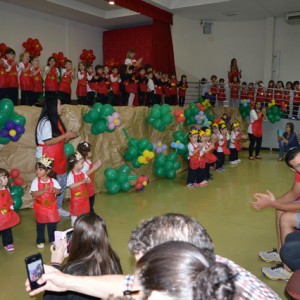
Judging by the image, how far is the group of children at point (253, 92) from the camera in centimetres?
985

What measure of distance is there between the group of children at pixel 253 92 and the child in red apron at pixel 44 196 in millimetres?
→ 7359

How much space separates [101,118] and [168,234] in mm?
4174

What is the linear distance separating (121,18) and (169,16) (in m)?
1.41

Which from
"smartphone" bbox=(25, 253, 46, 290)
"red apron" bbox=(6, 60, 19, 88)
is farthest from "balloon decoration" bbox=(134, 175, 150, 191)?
"smartphone" bbox=(25, 253, 46, 290)

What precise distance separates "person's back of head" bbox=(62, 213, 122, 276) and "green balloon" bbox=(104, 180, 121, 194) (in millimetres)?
3378

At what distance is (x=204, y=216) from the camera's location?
4.53 metres

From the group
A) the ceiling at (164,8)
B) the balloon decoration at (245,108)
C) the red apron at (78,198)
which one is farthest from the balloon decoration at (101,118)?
the balloon decoration at (245,108)

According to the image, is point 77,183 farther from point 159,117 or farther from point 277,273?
point 159,117

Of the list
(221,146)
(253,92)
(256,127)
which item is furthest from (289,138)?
(253,92)

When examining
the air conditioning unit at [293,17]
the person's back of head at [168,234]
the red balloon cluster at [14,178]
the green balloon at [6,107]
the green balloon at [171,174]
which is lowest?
the green balloon at [171,174]

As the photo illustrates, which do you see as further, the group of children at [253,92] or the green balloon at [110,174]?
the group of children at [253,92]

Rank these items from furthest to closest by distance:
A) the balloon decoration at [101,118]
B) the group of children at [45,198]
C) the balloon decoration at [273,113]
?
the balloon decoration at [273,113], the balloon decoration at [101,118], the group of children at [45,198]

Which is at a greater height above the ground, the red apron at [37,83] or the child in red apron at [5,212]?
the red apron at [37,83]

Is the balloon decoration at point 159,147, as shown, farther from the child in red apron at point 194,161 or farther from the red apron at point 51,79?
the red apron at point 51,79
